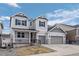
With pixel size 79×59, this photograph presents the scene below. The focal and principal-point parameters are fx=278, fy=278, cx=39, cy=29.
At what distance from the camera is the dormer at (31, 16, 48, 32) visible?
9.12 meters

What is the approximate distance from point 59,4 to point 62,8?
0.17m

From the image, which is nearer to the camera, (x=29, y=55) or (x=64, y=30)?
(x=29, y=55)

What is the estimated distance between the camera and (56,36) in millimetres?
9414

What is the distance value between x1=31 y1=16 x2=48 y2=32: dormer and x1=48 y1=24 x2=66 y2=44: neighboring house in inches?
8.9

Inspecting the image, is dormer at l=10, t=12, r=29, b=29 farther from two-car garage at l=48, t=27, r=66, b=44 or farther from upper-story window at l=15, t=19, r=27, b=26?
two-car garage at l=48, t=27, r=66, b=44

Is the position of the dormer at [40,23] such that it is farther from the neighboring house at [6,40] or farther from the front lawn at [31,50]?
the neighboring house at [6,40]

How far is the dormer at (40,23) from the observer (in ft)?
29.9

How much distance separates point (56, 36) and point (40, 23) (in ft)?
2.29

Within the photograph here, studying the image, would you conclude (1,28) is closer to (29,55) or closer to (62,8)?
(29,55)

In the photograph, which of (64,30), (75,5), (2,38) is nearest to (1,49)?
(2,38)

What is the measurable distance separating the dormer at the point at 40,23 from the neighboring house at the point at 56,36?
23 cm

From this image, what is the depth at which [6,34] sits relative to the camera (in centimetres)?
914

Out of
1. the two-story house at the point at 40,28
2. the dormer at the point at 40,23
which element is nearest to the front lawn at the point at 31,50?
the two-story house at the point at 40,28

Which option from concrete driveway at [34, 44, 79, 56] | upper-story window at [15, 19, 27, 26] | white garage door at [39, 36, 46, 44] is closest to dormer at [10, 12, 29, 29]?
upper-story window at [15, 19, 27, 26]
